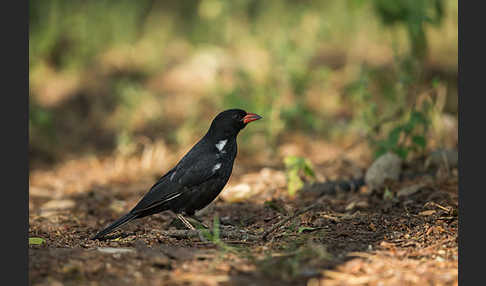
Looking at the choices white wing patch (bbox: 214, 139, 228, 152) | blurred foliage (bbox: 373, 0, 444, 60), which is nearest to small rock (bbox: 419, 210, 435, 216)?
white wing patch (bbox: 214, 139, 228, 152)

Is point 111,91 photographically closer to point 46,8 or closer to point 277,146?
point 46,8

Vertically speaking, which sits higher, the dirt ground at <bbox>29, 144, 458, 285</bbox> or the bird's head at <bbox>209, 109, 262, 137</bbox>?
the bird's head at <bbox>209, 109, 262, 137</bbox>

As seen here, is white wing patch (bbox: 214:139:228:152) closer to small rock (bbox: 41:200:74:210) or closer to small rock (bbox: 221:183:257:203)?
small rock (bbox: 221:183:257:203)

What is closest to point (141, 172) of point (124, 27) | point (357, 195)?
point (357, 195)

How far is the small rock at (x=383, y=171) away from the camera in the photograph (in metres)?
5.50

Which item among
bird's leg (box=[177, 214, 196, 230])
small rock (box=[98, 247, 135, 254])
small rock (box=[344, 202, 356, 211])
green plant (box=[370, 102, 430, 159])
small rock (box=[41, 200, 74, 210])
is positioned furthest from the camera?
small rock (box=[41, 200, 74, 210])

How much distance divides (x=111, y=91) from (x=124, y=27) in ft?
5.90

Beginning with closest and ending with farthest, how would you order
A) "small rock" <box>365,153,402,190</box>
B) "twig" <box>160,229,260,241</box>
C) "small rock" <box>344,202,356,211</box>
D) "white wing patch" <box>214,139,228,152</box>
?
"twig" <box>160,229,260,241</box> < "small rock" <box>344,202,356,211</box> < "white wing patch" <box>214,139,228,152</box> < "small rock" <box>365,153,402,190</box>

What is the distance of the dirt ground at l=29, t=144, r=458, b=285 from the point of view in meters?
3.02

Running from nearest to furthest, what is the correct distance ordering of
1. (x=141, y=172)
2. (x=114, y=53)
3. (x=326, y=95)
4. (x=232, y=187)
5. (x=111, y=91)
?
(x=232, y=187)
(x=141, y=172)
(x=326, y=95)
(x=111, y=91)
(x=114, y=53)

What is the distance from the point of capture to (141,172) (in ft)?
23.6

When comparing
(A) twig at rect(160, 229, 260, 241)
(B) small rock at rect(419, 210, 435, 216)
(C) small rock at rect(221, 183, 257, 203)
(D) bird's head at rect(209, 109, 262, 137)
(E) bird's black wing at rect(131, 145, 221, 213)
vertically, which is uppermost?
(D) bird's head at rect(209, 109, 262, 137)

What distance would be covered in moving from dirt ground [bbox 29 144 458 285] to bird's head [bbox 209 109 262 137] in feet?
2.48

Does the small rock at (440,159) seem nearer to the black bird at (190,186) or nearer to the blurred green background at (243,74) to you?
the blurred green background at (243,74)
